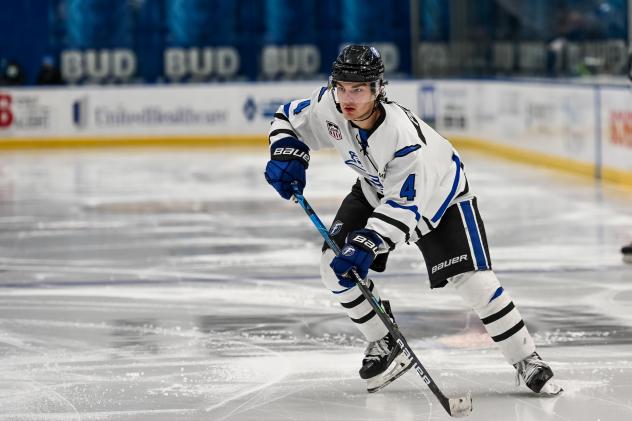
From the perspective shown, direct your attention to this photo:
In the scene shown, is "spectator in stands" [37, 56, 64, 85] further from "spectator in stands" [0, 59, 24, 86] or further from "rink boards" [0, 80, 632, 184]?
"rink boards" [0, 80, 632, 184]

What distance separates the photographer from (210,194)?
11.2 m

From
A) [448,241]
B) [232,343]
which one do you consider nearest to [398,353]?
[448,241]

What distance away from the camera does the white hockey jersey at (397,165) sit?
378cm

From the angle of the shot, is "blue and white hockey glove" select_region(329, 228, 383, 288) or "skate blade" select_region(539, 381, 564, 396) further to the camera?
"skate blade" select_region(539, 381, 564, 396)

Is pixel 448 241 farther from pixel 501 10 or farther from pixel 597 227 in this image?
pixel 501 10

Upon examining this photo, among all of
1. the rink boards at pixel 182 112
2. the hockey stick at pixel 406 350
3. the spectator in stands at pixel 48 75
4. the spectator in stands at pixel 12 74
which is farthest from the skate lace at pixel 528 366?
the spectator in stands at pixel 12 74

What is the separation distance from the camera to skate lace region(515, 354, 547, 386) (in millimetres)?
4059

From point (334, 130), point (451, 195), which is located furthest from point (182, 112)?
point (451, 195)

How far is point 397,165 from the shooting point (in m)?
3.80

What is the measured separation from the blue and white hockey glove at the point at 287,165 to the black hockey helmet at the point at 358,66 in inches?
14.7

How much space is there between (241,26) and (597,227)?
11.8 m

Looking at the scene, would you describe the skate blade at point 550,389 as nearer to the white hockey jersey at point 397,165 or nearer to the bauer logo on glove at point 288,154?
the white hockey jersey at point 397,165

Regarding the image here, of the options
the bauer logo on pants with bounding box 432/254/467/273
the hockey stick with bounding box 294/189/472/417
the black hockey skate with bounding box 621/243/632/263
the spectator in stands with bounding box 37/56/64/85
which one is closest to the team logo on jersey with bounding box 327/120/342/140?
the hockey stick with bounding box 294/189/472/417

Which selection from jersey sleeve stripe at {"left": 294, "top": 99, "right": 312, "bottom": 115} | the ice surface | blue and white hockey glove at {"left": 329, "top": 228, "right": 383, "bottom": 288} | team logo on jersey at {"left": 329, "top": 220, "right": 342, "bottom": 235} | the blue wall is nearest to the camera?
blue and white hockey glove at {"left": 329, "top": 228, "right": 383, "bottom": 288}
